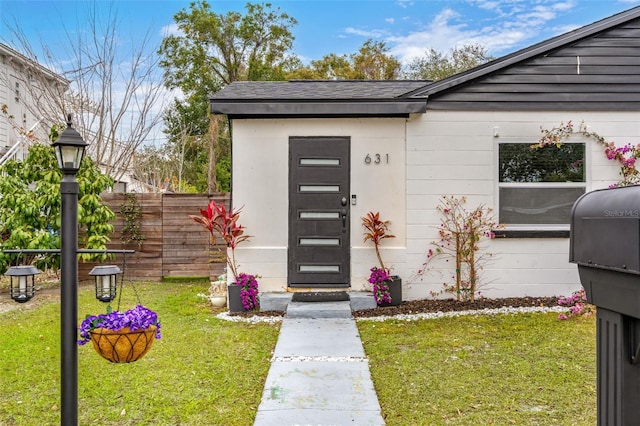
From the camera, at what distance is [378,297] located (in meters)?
6.10

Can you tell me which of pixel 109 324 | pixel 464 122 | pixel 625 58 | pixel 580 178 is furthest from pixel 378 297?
pixel 625 58

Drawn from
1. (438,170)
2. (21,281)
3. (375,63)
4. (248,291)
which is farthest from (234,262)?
(375,63)

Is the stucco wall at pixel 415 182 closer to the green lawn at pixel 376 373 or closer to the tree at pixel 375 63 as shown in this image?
the green lawn at pixel 376 373

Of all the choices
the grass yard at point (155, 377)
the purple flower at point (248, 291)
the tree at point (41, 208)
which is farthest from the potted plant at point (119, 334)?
the tree at point (41, 208)

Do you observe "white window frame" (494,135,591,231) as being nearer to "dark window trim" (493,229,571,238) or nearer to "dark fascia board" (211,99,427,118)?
"dark window trim" (493,229,571,238)

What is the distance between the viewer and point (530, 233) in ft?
21.1

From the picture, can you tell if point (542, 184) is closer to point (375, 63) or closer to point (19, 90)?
point (19, 90)

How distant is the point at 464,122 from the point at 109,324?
17.4 feet

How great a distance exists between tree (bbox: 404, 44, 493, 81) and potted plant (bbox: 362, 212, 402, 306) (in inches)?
617

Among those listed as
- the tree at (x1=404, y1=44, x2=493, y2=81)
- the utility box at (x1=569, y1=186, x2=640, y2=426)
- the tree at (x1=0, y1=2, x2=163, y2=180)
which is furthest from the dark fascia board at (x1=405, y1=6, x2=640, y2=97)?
the tree at (x1=404, y1=44, x2=493, y2=81)

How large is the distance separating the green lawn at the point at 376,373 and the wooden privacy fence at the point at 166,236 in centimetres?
300

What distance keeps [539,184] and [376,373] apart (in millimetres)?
4009

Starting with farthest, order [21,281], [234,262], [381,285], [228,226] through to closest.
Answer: [234,262] → [228,226] → [381,285] → [21,281]

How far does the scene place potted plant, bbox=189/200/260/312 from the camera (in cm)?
613
